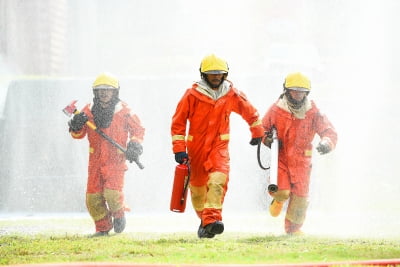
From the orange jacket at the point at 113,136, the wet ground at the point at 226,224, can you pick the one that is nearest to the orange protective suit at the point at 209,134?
the orange jacket at the point at 113,136

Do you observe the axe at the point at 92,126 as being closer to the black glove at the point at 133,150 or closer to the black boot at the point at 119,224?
the black glove at the point at 133,150

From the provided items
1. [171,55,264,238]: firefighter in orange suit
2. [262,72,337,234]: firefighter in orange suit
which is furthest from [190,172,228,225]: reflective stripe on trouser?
[262,72,337,234]: firefighter in orange suit

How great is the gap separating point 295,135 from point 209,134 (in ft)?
4.34

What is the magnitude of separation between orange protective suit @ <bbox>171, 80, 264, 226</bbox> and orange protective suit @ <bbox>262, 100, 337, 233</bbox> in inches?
30.7

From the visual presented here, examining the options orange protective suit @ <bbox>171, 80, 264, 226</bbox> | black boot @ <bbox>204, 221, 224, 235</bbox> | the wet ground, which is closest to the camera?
black boot @ <bbox>204, 221, 224, 235</bbox>

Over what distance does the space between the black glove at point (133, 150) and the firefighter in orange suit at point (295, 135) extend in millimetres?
1333

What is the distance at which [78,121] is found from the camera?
36.9 ft

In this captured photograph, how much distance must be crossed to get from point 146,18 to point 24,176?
13.1ft

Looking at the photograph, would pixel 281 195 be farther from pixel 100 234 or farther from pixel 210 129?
pixel 100 234

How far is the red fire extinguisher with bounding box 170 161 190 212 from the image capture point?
10148mm

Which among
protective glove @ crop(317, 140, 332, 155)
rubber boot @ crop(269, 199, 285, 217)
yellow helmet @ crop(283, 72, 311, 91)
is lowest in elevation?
rubber boot @ crop(269, 199, 285, 217)

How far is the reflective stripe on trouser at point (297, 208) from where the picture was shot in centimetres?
1142

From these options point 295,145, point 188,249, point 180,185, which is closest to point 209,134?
point 180,185

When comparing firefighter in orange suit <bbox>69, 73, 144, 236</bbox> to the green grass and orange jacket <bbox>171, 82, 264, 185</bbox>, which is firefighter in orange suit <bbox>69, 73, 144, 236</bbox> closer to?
the green grass
